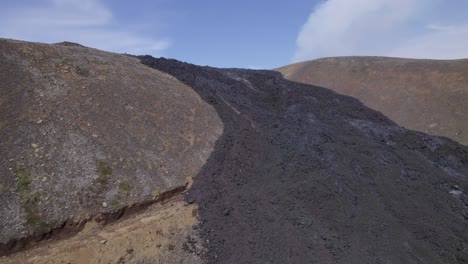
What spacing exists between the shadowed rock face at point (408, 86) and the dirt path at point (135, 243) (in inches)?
874

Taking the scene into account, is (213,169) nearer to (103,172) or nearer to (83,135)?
(103,172)

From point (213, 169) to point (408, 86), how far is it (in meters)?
27.6

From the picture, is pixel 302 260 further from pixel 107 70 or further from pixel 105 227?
pixel 107 70

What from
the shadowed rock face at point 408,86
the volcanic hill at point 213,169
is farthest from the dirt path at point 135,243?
the shadowed rock face at point 408,86

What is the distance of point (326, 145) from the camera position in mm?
12438

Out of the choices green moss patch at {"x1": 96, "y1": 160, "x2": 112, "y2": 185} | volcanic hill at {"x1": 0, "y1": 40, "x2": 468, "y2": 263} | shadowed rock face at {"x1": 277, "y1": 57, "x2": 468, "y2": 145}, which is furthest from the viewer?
shadowed rock face at {"x1": 277, "y1": 57, "x2": 468, "y2": 145}

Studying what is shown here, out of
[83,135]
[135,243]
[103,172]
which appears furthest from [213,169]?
[83,135]

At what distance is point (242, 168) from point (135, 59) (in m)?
6.75

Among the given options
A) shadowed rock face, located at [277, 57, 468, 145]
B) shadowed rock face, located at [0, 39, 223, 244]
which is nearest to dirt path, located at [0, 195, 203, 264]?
shadowed rock face, located at [0, 39, 223, 244]

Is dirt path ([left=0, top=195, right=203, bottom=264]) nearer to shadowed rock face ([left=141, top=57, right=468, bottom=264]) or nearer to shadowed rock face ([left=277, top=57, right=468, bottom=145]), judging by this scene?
shadowed rock face ([left=141, top=57, right=468, bottom=264])

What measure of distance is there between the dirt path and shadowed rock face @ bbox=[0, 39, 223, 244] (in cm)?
36

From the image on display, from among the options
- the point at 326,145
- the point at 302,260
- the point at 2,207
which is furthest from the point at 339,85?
the point at 2,207

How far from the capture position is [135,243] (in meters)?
7.33

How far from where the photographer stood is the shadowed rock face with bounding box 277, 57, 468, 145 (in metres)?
27.5
